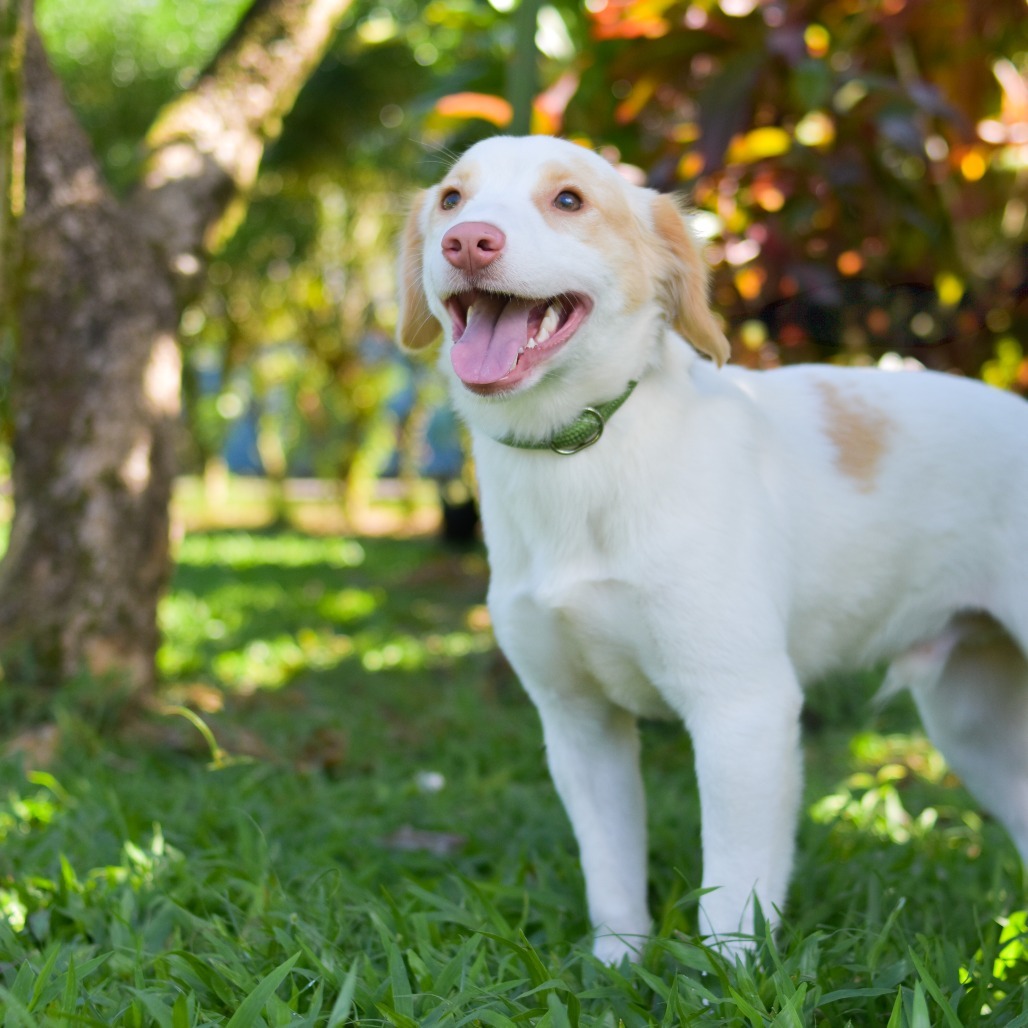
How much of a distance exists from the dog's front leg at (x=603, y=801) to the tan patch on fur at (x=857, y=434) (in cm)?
70

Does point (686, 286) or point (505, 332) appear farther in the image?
point (686, 286)

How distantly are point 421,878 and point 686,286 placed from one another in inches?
57.3

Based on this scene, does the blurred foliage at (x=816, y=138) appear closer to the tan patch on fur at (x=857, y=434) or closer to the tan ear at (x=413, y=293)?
the tan ear at (x=413, y=293)

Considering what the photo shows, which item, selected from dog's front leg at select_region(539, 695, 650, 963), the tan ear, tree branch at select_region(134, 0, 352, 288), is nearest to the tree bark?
tree branch at select_region(134, 0, 352, 288)

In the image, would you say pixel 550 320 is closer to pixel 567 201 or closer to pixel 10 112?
pixel 567 201

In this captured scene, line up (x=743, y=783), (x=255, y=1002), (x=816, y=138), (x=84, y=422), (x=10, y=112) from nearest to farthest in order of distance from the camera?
(x=255, y=1002) → (x=743, y=783) → (x=10, y=112) → (x=84, y=422) → (x=816, y=138)

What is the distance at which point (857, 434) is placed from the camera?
2.36m

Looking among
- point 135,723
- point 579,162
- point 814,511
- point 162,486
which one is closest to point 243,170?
point 162,486

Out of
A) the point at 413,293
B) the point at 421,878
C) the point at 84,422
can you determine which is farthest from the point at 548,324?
the point at 84,422

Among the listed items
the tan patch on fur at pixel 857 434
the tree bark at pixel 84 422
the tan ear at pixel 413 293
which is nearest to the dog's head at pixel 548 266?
the tan ear at pixel 413 293

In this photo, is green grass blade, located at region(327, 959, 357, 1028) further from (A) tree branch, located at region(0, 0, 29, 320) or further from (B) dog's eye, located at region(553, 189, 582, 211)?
(A) tree branch, located at region(0, 0, 29, 320)

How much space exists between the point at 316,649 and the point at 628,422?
3.77 metres

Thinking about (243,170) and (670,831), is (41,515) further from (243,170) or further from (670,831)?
(670,831)

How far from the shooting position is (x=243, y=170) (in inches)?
168
